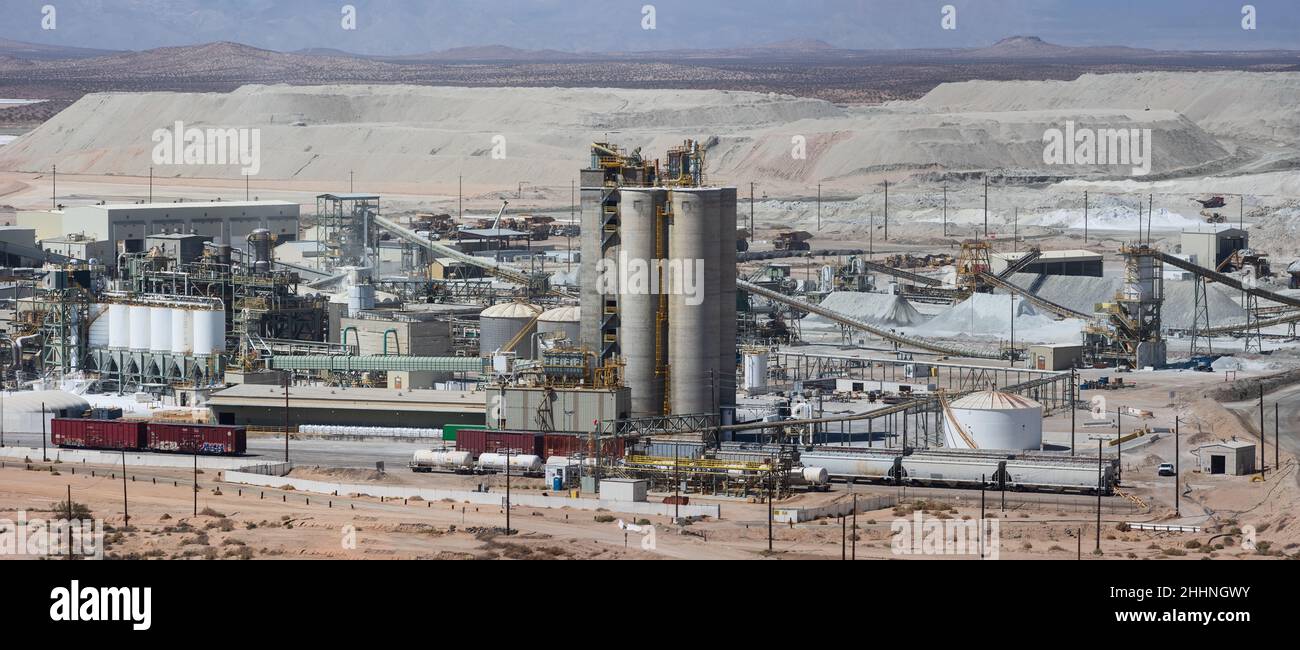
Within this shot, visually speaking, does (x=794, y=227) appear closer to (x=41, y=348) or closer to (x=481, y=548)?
(x=41, y=348)

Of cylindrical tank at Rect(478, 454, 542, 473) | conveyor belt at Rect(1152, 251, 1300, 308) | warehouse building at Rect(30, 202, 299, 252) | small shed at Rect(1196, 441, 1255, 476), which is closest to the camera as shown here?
small shed at Rect(1196, 441, 1255, 476)

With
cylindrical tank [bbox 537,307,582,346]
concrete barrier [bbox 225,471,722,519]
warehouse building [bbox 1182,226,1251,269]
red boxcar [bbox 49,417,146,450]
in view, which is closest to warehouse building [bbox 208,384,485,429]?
red boxcar [bbox 49,417,146,450]

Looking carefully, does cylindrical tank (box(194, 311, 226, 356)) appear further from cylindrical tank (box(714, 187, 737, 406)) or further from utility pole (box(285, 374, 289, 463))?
cylindrical tank (box(714, 187, 737, 406))

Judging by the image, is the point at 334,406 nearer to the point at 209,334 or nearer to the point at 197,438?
the point at 197,438

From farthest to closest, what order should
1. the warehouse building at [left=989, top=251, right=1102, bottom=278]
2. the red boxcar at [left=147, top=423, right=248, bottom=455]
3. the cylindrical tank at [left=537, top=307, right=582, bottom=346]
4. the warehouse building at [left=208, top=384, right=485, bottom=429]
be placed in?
the warehouse building at [left=989, top=251, right=1102, bottom=278] → the cylindrical tank at [left=537, top=307, right=582, bottom=346] → the warehouse building at [left=208, top=384, right=485, bottom=429] → the red boxcar at [left=147, top=423, right=248, bottom=455]

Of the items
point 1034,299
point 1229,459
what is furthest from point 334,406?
point 1034,299

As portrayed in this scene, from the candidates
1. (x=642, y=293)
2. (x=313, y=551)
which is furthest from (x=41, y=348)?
(x=313, y=551)

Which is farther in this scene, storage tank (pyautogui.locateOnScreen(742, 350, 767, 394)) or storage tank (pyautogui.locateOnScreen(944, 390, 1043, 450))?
storage tank (pyautogui.locateOnScreen(742, 350, 767, 394))
